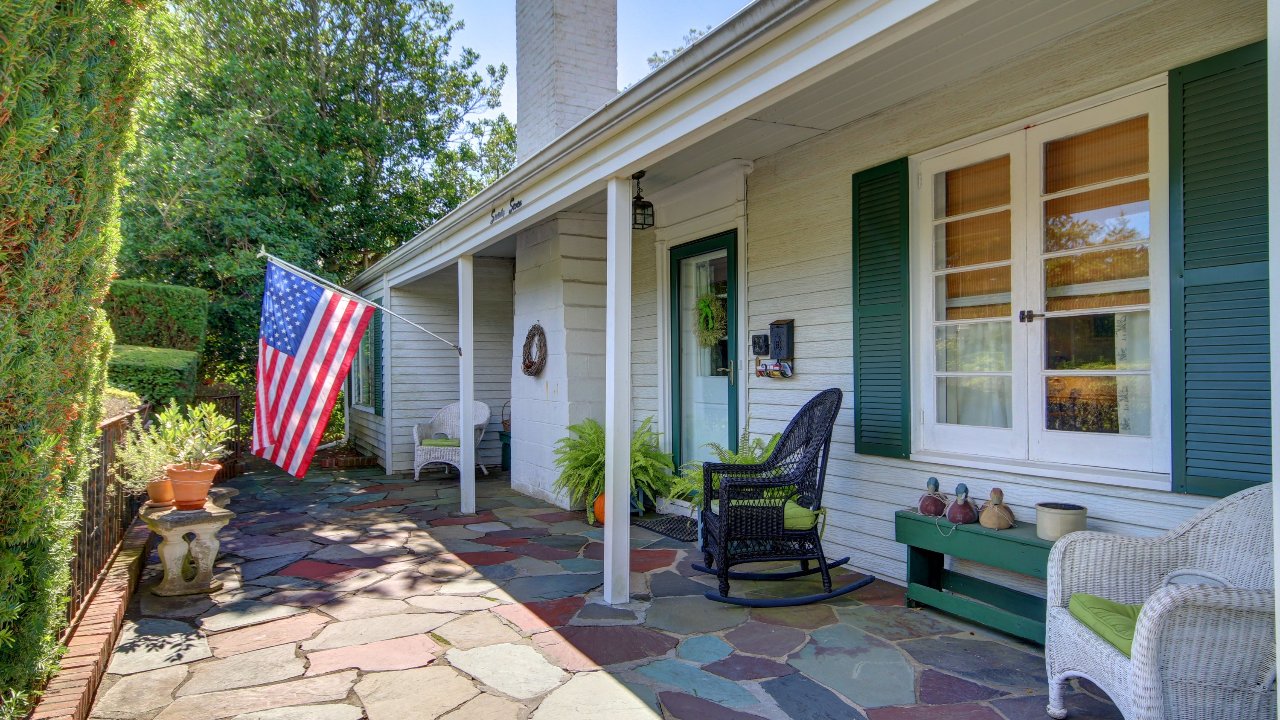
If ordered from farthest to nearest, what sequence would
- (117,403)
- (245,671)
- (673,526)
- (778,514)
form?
(673,526)
(117,403)
(778,514)
(245,671)

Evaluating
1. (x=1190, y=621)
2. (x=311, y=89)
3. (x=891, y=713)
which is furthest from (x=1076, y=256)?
(x=311, y=89)

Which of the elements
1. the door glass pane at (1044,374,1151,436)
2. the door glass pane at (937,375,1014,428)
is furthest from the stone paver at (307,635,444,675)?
the door glass pane at (1044,374,1151,436)

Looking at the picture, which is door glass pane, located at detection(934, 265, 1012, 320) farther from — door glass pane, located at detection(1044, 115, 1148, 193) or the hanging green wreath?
the hanging green wreath

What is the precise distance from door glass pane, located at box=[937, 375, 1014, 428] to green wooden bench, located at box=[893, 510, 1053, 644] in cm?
54

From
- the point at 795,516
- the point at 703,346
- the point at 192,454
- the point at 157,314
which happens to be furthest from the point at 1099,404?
the point at 157,314

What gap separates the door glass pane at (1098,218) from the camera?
290 centimetres

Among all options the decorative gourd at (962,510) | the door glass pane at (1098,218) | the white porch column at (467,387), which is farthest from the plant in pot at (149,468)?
the door glass pane at (1098,218)

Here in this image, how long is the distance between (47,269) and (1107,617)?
3274 mm

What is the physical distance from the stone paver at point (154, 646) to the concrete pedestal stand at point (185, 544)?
0.37 metres

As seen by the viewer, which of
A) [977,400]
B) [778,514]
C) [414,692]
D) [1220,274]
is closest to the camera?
[1220,274]

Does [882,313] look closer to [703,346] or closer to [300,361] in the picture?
[703,346]

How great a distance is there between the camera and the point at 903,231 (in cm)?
373

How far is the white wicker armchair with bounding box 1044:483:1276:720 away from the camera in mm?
1952

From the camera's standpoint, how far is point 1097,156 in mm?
3035
